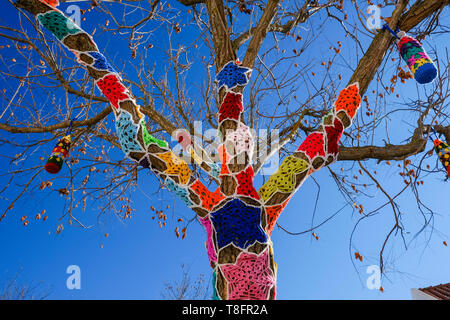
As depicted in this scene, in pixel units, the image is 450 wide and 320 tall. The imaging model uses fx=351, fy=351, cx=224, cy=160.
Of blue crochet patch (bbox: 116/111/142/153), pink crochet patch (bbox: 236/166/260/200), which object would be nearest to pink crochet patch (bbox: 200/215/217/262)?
pink crochet patch (bbox: 236/166/260/200)

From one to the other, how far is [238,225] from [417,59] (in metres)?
1.68

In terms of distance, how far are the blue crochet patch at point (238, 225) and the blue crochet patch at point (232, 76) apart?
92 cm

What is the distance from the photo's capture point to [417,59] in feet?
7.99

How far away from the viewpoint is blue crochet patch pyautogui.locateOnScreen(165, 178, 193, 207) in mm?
2449

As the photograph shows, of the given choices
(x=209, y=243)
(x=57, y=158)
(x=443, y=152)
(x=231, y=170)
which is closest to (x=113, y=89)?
(x=57, y=158)

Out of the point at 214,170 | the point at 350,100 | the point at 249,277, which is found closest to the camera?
the point at 249,277

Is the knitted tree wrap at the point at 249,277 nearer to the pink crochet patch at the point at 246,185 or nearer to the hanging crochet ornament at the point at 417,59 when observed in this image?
the pink crochet patch at the point at 246,185

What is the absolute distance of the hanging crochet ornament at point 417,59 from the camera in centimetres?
234

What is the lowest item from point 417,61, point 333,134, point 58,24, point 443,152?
point 443,152

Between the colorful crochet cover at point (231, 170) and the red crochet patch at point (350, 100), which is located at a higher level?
the red crochet patch at point (350, 100)

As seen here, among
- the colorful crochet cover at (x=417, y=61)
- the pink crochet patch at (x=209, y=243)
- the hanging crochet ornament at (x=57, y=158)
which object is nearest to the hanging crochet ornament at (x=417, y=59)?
the colorful crochet cover at (x=417, y=61)

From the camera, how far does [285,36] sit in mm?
4379

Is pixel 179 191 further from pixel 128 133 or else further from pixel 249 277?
pixel 249 277
